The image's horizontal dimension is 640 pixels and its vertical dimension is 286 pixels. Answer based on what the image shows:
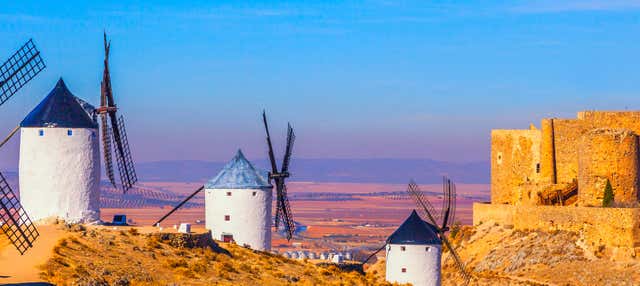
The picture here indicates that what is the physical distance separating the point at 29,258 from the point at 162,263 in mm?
4281

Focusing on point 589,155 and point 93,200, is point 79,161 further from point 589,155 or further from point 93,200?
point 589,155

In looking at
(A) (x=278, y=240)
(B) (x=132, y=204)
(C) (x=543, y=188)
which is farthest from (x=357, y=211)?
(C) (x=543, y=188)

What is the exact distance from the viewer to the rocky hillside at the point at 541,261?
49.3m

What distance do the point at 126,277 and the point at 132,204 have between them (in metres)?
141

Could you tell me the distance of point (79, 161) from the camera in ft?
132

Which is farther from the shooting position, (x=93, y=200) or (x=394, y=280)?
(x=394, y=280)

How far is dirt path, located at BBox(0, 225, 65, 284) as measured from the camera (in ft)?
→ 107

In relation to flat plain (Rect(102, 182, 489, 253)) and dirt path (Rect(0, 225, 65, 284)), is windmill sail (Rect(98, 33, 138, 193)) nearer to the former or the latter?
dirt path (Rect(0, 225, 65, 284))

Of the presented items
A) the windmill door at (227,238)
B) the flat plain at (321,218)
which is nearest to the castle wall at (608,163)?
the windmill door at (227,238)

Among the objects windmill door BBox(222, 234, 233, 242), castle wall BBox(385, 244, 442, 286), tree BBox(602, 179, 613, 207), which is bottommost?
castle wall BBox(385, 244, 442, 286)

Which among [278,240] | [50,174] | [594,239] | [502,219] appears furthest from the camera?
[278,240]

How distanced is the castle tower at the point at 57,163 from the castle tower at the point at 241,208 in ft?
24.3

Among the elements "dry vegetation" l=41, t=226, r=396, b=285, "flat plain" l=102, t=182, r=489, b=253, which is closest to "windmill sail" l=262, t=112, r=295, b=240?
"dry vegetation" l=41, t=226, r=396, b=285

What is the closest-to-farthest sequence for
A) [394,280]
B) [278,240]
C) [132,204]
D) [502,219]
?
1. [394,280]
2. [502,219]
3. [278,240]
4. [132,204]
